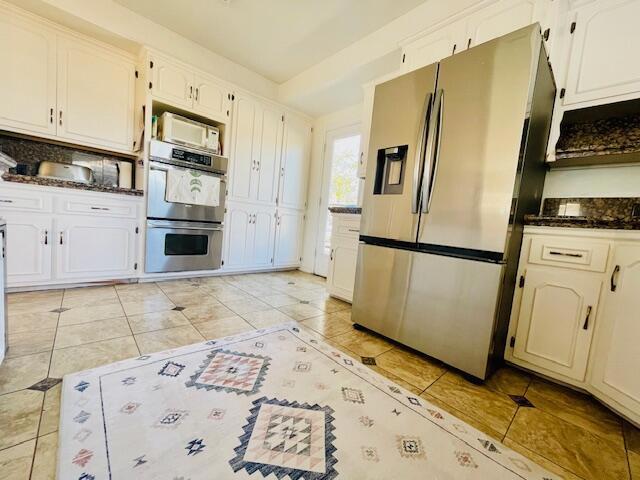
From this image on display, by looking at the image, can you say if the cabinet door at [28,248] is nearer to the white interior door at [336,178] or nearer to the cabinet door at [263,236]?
the cabinet door at [263,236]

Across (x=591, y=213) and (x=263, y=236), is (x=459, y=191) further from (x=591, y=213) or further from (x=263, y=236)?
(x=263, y=236)

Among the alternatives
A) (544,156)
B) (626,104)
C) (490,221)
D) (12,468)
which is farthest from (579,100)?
(12,468)

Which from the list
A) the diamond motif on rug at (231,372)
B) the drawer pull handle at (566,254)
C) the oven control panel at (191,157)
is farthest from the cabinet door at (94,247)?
the drawer pull handle at (566,254)

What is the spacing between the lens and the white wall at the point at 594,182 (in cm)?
156

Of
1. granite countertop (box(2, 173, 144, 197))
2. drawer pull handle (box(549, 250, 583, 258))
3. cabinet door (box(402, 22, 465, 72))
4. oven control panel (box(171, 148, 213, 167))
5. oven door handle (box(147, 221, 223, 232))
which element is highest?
cabinet door (box(402, 22, 465, 72))

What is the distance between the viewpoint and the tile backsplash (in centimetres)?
239

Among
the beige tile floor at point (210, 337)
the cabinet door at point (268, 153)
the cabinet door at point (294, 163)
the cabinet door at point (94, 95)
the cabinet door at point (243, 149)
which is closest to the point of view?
the beige tile floor at point (210, 337)

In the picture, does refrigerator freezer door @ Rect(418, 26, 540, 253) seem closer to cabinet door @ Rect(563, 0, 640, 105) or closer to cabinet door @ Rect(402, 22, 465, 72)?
cabinet door @ Rect(563, 0, 640, 105)

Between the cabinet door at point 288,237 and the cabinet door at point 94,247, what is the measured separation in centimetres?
171

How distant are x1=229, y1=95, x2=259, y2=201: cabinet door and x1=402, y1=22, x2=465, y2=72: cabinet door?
192 centimetres

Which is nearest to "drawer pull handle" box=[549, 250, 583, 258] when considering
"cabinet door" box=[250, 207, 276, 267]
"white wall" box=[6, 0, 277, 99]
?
"cabinet door" box=[250, 207, 276, 267]

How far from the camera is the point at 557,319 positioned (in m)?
1.39

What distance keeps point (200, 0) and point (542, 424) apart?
371cm

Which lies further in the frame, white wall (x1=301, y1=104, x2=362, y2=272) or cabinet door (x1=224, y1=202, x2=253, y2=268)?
white wall (x1=301, y1=104, x2=362, y2=272)
